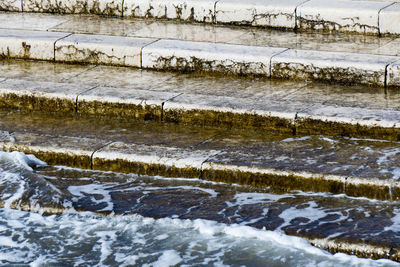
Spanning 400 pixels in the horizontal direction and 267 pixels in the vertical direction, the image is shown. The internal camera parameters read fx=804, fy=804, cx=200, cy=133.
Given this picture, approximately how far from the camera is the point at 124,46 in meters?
8.05

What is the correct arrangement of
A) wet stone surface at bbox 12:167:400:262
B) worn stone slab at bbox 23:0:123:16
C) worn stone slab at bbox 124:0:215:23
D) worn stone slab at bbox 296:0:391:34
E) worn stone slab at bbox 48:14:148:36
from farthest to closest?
1. worn stone slab at bbox 23:0:123:16
2. worn stone slab at bbox 124:0:215:23
3. worn stone slab at bbox 48:14:148:36
4. worn stone slab at bbox 296:0:391:34
5. wet stone surface at bbox 12:167:400:262

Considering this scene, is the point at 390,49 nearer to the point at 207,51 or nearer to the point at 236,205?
the point at 207,51

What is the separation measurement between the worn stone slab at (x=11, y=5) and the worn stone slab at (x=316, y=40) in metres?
2.93

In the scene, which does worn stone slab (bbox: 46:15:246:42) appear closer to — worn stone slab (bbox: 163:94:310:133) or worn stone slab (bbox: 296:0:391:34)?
worn stone slab (bbox: 296:0:391:34)

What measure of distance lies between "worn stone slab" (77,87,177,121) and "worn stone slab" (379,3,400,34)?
2433 mm

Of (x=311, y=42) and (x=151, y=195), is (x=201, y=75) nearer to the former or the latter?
(x=311, y=42)

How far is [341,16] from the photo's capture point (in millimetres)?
8281

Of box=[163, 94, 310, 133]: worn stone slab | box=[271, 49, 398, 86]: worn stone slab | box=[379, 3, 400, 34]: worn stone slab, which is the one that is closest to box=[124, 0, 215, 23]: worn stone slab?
box=[271, 49, 398, 86]: worn stone slab

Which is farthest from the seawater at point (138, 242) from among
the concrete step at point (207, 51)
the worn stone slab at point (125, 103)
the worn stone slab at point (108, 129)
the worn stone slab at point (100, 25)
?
the worn stone slab at point (100, 25)

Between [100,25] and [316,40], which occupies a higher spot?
[100,25]

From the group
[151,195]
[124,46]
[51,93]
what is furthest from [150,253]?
[124,46]

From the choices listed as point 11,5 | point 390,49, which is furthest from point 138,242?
point 11,5

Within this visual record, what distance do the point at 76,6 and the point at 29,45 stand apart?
4.19ft

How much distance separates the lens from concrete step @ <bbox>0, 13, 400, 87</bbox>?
7.29 metres
